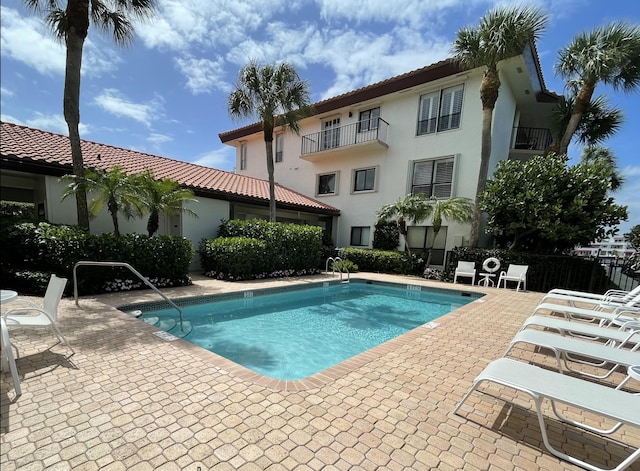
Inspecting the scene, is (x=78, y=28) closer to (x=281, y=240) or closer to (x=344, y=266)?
(x=281, y=240)

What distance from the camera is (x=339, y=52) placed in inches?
486

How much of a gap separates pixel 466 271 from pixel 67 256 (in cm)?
1418

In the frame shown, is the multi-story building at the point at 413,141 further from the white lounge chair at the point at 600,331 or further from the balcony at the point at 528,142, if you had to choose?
the white lounge chair at the point at 600,331

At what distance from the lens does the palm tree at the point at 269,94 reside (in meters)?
11.6

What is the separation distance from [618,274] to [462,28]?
1281 cm

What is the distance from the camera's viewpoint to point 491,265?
12.1 meters

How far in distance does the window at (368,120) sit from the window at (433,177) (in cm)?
379

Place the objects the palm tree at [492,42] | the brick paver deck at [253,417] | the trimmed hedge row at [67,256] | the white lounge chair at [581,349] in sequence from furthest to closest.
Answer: the palm tree at [492,42] < the trimmed hedge row at [67,256] < the white lounge chair at [581,349] < the brick paver deck at [253,417]

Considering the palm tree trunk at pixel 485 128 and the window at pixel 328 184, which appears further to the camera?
the window at pixel 328 184

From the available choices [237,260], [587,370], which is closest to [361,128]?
[237,260]

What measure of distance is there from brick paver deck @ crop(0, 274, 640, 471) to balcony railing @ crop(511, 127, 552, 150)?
17.4 metres

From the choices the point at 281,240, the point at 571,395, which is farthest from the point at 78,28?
the point at 571,395

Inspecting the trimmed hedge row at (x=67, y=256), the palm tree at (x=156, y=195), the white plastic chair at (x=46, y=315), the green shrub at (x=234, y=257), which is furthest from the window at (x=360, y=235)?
the white plastic chair at (x=46, y=315)

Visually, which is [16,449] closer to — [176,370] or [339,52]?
[176,370]
